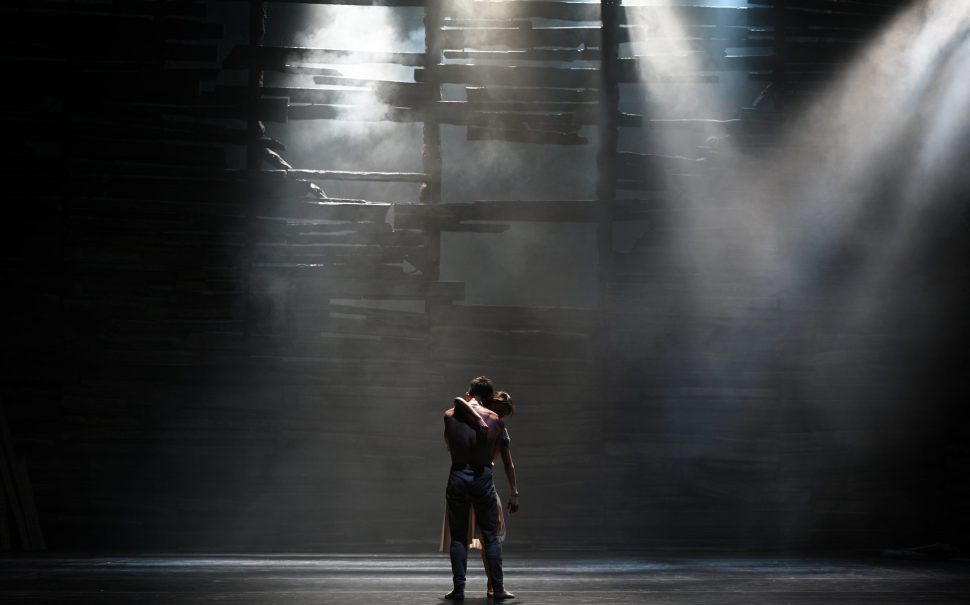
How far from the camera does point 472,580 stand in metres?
7.48

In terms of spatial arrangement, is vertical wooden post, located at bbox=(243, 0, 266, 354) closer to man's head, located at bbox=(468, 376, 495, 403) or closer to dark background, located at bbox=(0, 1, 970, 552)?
dark background, located at bbox=(0, 1, 970, 552)

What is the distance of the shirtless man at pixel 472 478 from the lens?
21.1ft

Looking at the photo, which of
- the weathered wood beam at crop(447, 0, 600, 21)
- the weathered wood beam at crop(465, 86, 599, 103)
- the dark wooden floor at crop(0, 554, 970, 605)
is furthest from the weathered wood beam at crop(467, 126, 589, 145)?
the dark wooden floor at crop(0, 554, 970, 605)

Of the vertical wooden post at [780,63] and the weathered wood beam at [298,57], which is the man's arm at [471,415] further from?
the vertical wooden post at [780,63]

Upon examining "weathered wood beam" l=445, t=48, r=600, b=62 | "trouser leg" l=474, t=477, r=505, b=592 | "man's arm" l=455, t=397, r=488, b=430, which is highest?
"weathered wood beam" l=445, t=48, r=600, b=62

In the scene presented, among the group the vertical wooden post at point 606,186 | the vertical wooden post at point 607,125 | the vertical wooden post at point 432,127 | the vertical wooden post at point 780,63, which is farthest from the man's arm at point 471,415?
the vertical wooden post at point 780,63

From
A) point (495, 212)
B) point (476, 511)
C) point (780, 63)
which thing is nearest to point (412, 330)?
point (495, 212)

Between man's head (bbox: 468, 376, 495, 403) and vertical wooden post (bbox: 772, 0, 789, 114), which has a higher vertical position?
vertical wooden post (bbox: 772, 0, 789, 114)

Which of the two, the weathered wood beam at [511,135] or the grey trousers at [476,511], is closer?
the grey trousers at [476,511]

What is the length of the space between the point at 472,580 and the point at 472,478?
1296 mm

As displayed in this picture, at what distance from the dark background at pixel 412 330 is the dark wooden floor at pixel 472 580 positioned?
124 centimetres

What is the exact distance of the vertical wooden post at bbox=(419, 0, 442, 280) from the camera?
10.6 metres

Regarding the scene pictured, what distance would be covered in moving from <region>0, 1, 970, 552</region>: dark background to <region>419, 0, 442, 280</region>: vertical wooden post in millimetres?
144

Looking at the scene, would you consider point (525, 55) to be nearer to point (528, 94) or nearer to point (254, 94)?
point (528, 94)
